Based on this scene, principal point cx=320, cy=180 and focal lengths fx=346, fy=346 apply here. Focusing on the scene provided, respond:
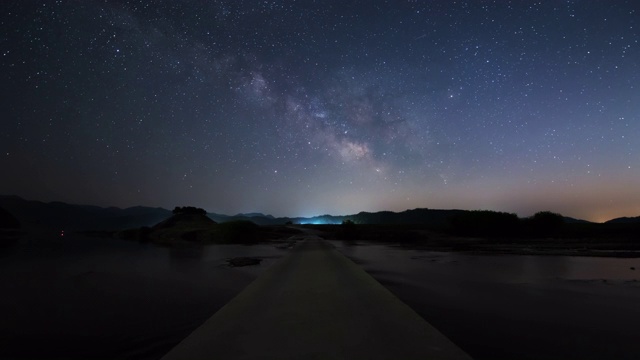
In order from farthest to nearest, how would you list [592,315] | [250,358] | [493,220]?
[493,220], [592,315], [250,358]

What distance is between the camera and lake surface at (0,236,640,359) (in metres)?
9.12

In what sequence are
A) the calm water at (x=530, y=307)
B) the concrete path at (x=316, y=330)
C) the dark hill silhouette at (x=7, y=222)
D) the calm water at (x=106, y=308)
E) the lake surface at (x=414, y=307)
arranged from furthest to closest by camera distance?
the dark hill silhouette at (x=7, y=222) < the calm water at (x=106, y=308) < the lake surface at (x=414, y=307) < the calm water at (x=530, y=307) < the concrete path at (x=316, y=330)

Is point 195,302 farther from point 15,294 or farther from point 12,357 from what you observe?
point 15,294

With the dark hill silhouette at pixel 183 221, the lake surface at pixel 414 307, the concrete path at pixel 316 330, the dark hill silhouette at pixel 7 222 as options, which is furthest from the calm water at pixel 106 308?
the dark hill silhouette at pixel 7 222

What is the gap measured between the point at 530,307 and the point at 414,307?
4356 mm

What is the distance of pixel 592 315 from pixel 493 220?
213 feet

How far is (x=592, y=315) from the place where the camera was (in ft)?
39.1

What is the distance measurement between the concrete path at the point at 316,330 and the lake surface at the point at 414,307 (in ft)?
4.32

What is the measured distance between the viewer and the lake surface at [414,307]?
29.9ft

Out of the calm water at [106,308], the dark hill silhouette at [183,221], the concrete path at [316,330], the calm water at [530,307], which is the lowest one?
the calm water at [106,308]

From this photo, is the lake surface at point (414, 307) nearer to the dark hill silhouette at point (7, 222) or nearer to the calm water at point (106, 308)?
the calm water at point (106, 308)

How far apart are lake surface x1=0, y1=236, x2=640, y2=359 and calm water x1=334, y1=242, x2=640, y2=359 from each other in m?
0.03

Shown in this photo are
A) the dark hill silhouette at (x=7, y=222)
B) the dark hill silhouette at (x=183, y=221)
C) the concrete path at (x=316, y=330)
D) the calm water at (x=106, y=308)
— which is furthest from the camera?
the dark hill silhouette at (x=7, y=222)

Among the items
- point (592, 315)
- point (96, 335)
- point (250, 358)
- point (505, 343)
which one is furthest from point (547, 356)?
point (96, 335)
